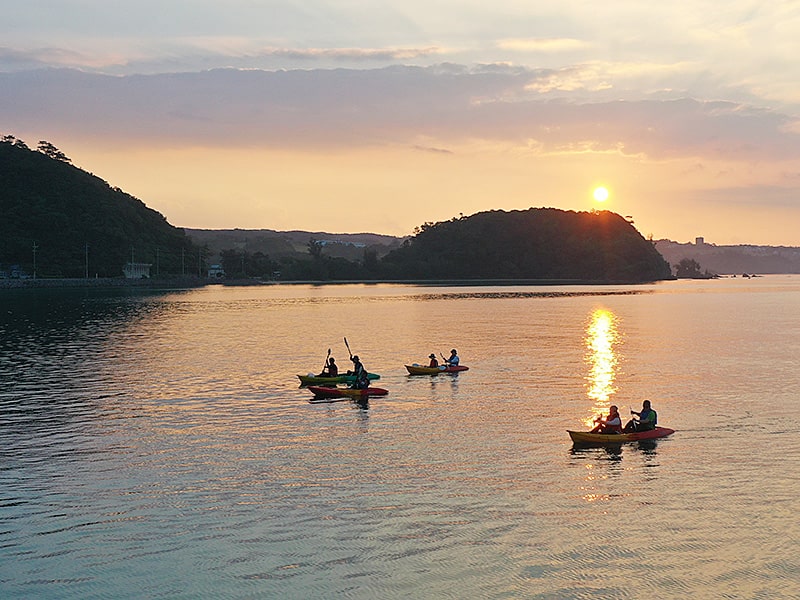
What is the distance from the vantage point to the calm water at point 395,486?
24.9 metres

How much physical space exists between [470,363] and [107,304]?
130 m

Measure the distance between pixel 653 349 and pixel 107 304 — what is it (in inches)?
5275

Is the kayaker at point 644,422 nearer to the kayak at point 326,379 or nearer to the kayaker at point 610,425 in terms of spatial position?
the kayaker at point 610,425

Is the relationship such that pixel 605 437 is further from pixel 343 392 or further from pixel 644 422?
pixel 343 392

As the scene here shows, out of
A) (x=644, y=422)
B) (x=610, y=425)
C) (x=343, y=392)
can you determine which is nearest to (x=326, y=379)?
(x=343, y=392)

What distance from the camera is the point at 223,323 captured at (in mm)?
137750

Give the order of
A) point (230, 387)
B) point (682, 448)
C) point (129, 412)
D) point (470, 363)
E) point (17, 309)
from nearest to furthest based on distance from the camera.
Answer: point (682, 448) < point (129, 412) < point (230, 387) < point (470, 363) < point (17, 309)

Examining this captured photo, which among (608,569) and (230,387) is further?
(230,387)

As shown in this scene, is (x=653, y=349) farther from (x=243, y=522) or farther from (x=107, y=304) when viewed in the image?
(x=107, y=304)

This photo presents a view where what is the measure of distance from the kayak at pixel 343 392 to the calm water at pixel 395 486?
5.29 feet

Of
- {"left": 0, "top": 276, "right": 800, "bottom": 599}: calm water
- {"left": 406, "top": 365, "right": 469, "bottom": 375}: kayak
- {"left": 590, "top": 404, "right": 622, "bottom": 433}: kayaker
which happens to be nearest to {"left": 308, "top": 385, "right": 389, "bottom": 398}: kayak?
{"left": 0, "top": 276, "right": 800, "bottom": 599}: calm water

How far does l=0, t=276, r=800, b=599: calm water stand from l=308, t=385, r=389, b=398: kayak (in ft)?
5.29

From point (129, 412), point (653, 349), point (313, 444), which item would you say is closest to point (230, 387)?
Answer: point (129, 412)

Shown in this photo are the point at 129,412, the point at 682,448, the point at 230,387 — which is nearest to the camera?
the point at 682,448
